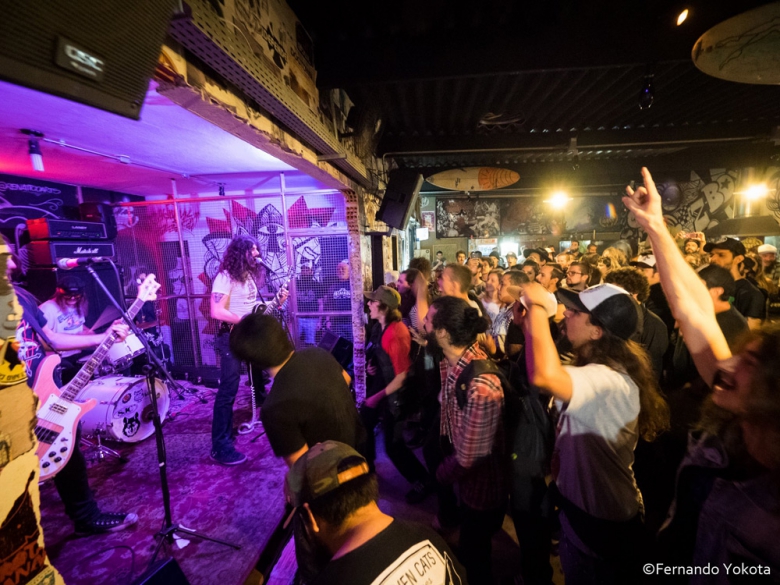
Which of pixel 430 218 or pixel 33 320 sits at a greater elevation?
pixel 430 218

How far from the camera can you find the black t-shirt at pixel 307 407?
1838mm

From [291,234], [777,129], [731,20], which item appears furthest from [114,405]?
[777,129]

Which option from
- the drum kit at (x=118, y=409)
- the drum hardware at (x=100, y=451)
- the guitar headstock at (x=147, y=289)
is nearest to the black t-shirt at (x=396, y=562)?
the drum kit at (x=118, y=409)

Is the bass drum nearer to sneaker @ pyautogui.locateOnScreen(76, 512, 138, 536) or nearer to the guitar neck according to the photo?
the guitar neck

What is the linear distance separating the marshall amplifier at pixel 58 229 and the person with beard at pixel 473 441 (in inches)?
182

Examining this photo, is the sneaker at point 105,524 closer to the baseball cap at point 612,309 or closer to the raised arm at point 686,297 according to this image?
the baseball cap at point 612,309

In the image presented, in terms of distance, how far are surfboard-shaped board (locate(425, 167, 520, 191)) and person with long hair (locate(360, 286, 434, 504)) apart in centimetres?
333

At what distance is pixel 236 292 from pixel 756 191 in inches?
585

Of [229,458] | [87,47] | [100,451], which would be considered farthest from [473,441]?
[100,451]

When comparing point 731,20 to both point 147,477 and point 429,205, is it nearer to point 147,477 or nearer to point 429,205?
point 147,477

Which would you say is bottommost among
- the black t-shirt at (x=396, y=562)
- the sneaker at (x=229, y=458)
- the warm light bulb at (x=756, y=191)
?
the sneaker at (x=229, y=458)

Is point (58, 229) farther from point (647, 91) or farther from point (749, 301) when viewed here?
point (749, 301)

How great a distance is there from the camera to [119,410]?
3.79m

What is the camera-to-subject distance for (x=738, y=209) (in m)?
11.0
